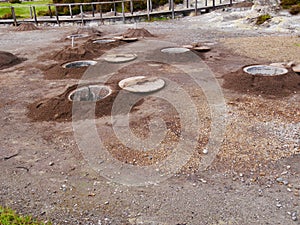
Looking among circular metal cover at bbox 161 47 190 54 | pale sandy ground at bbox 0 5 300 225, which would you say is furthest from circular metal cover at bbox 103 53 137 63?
pale sandy ground at bbox 0 5 300 225

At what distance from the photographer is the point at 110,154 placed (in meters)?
4.96

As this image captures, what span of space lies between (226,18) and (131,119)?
1569cm

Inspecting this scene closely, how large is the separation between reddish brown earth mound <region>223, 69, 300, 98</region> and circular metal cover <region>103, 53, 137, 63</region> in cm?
399

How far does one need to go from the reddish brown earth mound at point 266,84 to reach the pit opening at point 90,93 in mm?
3211

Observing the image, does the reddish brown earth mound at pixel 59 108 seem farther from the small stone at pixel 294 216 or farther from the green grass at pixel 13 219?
the small stone at pixel 294 216

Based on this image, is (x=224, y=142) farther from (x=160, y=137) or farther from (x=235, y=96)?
(x=235, y=96)

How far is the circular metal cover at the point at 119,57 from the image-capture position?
34.2 ft

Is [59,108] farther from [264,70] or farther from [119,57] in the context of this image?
[264,70]

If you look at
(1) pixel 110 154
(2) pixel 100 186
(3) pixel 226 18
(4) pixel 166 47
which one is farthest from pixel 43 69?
(3) pixel 226 18

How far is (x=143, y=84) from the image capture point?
7766 mm

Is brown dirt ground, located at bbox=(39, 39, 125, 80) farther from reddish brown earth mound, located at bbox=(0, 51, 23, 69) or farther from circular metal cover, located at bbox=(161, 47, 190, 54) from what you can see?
circular metal cover, located at bbox=(161, 47, 190, 54)

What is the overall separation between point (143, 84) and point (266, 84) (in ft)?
10.3

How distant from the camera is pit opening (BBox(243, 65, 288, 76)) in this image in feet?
26.8

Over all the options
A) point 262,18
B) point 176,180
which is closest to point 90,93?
point 176,180
